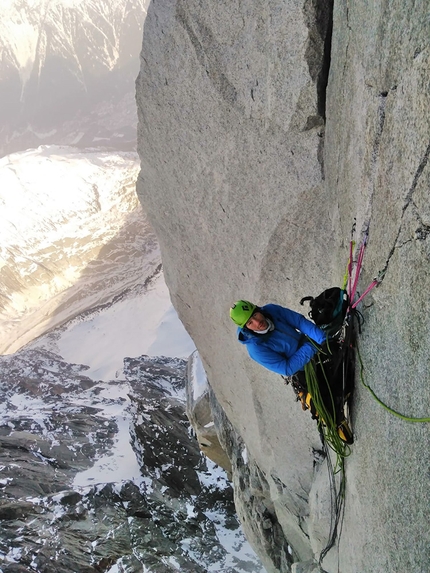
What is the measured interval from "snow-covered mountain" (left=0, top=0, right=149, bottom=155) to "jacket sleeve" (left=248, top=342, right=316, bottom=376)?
139 metres

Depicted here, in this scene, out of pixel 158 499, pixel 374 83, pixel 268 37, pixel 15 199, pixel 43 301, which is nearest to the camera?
pixel 374 83

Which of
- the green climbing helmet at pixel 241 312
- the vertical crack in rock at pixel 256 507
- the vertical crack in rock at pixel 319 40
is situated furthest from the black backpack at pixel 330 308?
the vertical crack in rock at pixel 256 507

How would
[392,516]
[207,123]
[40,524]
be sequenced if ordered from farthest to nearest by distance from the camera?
A: [40,524] → [207,123] → [392,516]

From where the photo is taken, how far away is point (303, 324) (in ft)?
14.5

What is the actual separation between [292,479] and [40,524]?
834 inches

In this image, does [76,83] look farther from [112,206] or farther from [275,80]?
[275,80]

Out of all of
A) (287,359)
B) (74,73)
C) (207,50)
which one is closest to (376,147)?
(287,359)

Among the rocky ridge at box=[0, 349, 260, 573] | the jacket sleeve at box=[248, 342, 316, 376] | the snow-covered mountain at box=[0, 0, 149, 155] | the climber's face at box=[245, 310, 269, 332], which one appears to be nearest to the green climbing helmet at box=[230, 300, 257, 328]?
the climber's face at box=[245, 310, 269, 332]

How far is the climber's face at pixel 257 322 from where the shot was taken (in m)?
4.23

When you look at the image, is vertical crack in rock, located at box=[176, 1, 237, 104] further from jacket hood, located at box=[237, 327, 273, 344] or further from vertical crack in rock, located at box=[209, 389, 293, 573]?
vertical crack in rock, located at box=[209, 389, 293, 573]

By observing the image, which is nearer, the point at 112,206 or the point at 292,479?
the point at 292,479

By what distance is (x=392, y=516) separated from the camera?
11.9 ft

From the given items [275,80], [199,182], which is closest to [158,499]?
[199,182]

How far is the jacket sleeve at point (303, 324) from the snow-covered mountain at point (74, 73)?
456 feet
